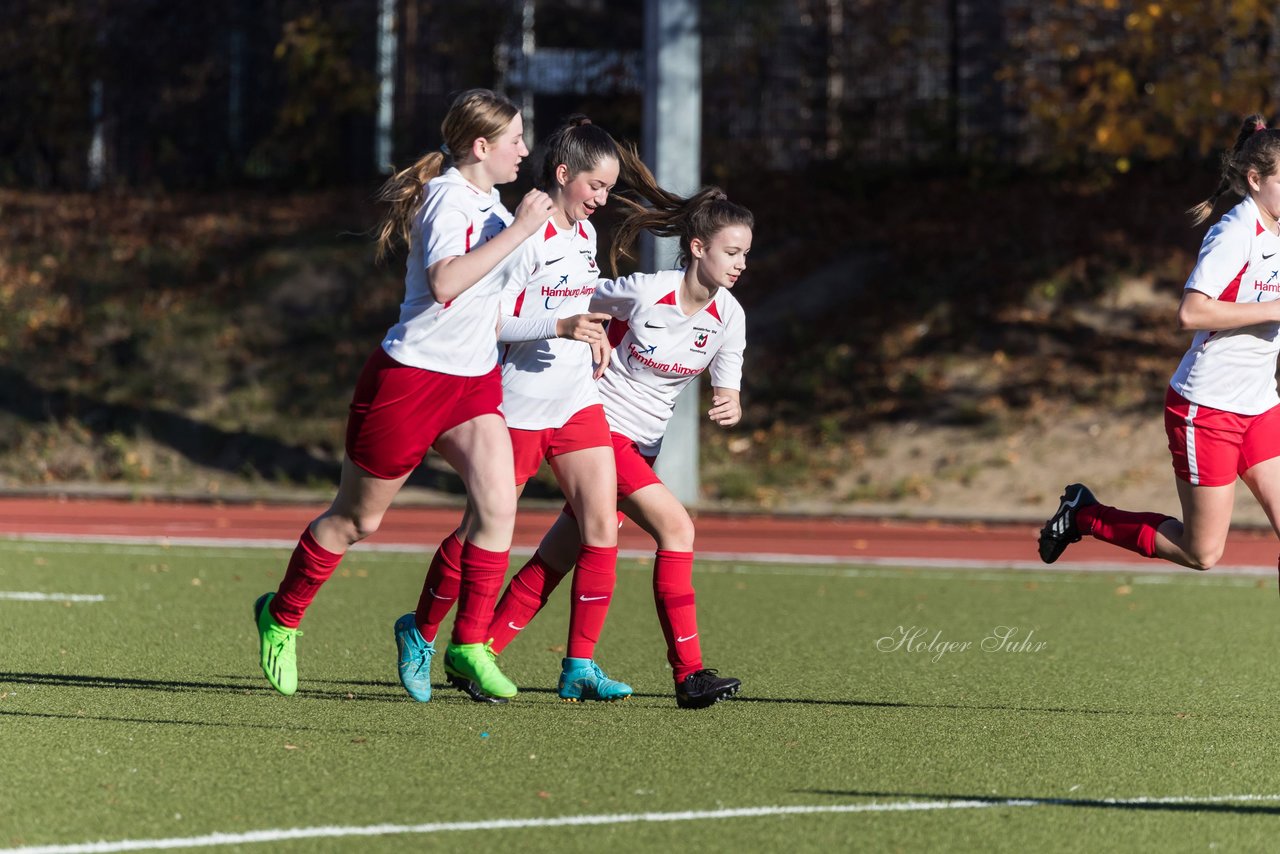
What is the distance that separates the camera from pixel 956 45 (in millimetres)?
23266

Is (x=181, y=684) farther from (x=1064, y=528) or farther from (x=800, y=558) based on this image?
(x=800, y=558)

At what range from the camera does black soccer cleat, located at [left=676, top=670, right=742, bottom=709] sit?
20.4 feet

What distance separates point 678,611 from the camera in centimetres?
638

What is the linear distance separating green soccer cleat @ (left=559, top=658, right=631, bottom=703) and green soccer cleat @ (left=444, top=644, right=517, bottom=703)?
223 mm

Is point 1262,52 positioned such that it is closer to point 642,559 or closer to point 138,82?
point 642,559

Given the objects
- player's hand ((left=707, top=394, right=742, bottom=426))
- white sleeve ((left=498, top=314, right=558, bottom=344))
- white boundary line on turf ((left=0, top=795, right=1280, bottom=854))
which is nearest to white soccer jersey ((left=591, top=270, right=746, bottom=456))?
player's hand ((left=707, top=394, right=742, bottom=426))

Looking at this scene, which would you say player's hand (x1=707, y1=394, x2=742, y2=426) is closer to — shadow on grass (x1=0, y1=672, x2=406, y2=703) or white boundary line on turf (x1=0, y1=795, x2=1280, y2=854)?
shadow on grass (x1=0, y1=672, x2=406, y2=703)

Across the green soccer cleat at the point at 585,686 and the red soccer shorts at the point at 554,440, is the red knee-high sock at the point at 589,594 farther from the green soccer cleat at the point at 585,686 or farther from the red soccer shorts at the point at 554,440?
the red soccer shorts at the point at 554,440

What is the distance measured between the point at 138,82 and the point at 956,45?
12346 mm

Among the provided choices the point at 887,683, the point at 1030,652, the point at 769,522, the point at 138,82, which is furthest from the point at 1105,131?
the point at 138,82

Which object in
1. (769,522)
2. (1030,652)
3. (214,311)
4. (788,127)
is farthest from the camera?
(788,127)

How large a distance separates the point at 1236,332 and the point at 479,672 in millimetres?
2902

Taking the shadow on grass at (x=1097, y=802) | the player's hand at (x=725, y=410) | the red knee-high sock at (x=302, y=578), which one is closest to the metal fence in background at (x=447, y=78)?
→ the player's hand at (x=725, y=410)

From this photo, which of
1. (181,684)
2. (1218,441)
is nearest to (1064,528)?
(1218,441)
